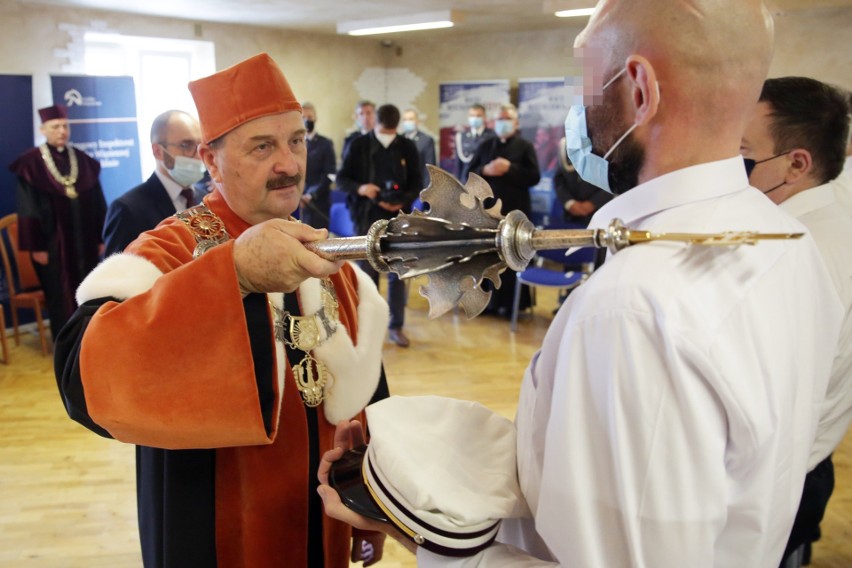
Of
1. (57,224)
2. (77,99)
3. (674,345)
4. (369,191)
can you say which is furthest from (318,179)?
(674,345)

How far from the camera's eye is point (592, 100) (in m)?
0.94

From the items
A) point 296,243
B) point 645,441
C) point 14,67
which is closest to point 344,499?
point 296,243

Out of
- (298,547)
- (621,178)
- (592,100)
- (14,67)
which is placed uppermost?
(14,67)

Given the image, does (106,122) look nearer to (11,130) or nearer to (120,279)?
(11,130)

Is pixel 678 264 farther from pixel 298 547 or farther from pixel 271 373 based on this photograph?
pixel 298 547

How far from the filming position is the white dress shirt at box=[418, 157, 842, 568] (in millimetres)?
778

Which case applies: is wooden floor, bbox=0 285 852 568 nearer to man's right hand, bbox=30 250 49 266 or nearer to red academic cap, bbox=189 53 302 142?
man's right hand, bbox=30 250 49 266

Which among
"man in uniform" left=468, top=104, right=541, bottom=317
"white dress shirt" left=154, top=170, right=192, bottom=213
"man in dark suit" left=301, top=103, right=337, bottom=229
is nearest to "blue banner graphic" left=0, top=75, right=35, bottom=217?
"man in dark suit" left=301, top=103, right=337, bottom=229

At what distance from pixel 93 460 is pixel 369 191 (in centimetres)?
285

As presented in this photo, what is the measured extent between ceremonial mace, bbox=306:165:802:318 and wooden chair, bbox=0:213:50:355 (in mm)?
5233

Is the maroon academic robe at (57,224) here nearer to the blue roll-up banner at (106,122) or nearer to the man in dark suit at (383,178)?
the blue roll-up banner at (106,122)

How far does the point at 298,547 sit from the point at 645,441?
3.25ft

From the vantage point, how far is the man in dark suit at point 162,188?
3123 mm

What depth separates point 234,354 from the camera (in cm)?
116
